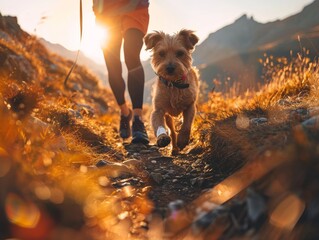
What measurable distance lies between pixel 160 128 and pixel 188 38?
1.96m

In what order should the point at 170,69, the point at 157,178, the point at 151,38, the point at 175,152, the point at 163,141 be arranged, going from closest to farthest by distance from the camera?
1. the point at 157,178
2. the point at 163,141
3. the point at 175,152
4. the point at 170,69
5. the point at 151,38

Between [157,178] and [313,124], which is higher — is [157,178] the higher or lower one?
the higher one

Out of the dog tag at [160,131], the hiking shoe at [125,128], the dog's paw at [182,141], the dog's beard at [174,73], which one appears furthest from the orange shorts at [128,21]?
the dog's paw at [182,141]

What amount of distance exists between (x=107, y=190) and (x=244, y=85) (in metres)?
5.60

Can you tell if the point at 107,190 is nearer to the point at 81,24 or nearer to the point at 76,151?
the point at 76,151

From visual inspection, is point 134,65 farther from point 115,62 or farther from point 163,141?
point 163,141

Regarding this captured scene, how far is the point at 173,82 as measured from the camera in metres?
4.88

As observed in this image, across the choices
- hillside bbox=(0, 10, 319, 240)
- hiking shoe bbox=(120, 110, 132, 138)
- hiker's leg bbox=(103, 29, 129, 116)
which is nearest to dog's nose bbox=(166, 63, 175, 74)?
hiker's leg bbox=(103, 29, 129, 116)

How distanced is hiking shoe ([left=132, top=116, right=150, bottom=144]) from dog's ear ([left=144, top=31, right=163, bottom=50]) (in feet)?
4.29

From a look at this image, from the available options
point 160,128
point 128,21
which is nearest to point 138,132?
point 160,128

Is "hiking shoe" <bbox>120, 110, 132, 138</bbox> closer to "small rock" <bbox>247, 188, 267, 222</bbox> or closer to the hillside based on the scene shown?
the hillside

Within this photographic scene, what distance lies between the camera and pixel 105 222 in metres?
1.94

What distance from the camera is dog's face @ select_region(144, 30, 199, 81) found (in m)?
4.93

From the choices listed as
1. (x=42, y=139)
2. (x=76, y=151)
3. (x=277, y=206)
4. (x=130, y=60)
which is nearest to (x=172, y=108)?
(x=130, y=60)
